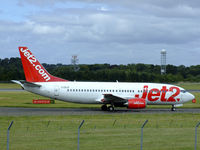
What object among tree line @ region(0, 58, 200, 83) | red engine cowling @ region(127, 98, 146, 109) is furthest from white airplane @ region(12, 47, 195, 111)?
tree line @ region(0, 58, 200, 83)

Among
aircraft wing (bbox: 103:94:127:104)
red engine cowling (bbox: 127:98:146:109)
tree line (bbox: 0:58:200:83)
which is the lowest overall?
red engine cowling (bbox: 127:98:146:109)

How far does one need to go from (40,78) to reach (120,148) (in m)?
22.6

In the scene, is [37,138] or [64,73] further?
[64,73]

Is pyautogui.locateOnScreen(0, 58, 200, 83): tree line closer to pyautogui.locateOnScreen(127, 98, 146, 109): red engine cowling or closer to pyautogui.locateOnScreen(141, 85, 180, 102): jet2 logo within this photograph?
pyautogui.locateOnScreen(141, 85, 180, 102): jet2 logo

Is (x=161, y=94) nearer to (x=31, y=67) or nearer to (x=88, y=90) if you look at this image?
(x=88, y=90)

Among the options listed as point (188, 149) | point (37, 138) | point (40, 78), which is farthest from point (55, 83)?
point (188, 149)

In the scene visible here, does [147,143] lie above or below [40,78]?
below

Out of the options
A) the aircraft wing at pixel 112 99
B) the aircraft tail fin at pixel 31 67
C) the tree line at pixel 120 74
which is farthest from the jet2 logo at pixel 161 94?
the tree line at pixel 120 74

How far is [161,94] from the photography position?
1571 inches

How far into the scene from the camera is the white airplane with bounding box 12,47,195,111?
124ft

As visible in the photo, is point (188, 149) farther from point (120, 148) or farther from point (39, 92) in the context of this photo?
point (39, 92)

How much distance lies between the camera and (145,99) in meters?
39.6

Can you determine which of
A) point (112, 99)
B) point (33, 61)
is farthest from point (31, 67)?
point (112, 99)

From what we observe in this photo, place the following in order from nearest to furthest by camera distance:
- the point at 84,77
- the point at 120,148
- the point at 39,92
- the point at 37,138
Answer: the point at 120,148, the point at 37,138, the point at 39,92, the point at 84,77
